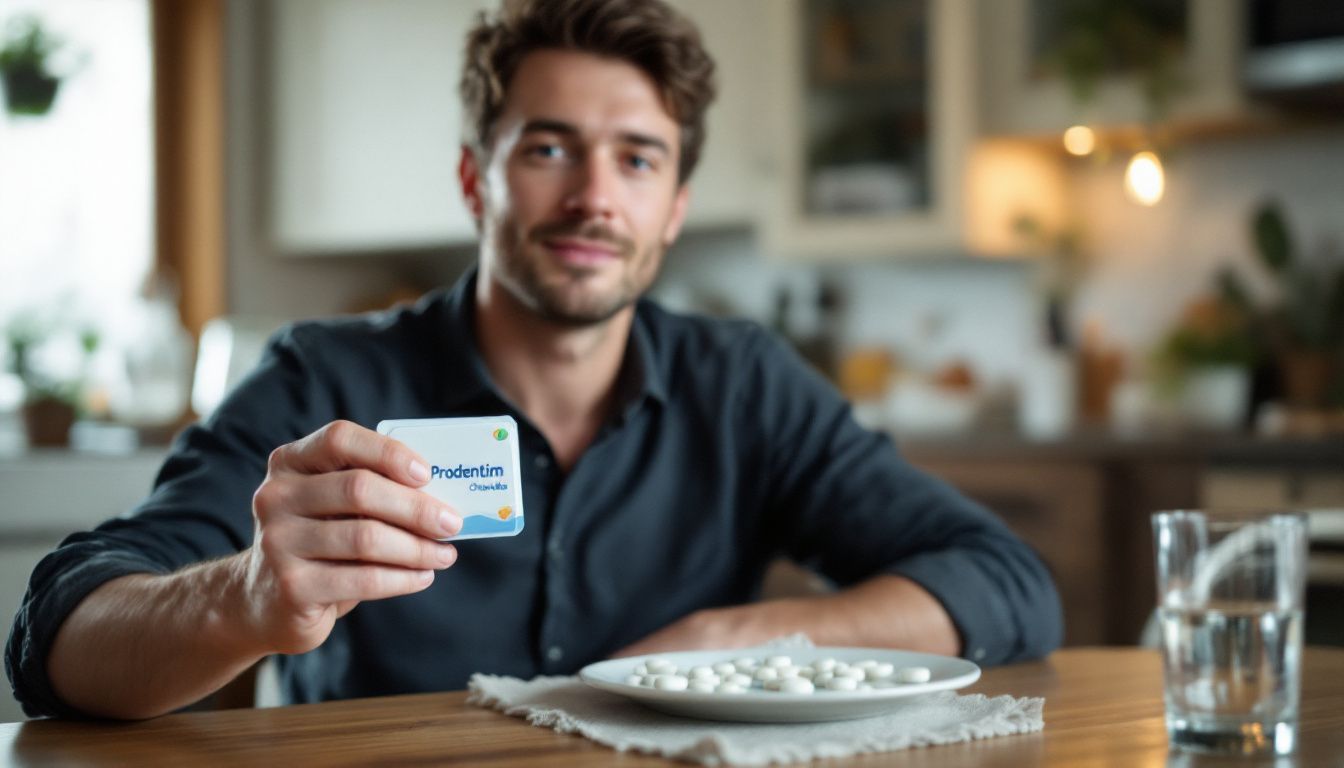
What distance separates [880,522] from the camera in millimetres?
1497

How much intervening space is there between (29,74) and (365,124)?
1.14 m

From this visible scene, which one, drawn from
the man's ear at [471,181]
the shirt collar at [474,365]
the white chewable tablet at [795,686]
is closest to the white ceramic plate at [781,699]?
the white chewable tablet at [795,686]

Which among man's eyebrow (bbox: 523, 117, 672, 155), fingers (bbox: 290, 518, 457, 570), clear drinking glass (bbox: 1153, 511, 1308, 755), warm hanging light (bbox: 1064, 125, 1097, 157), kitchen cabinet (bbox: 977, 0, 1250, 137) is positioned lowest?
clear drinking glass (bbox: 1153, 511, 1308, 755)

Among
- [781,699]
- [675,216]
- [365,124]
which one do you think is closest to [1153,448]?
[675,216]

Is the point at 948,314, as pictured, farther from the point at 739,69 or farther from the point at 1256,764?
the point at 1256,764

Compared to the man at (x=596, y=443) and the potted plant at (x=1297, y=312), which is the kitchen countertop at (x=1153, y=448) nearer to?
the potted plant at (x=1297, y=312)

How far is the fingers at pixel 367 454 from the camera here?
0.85m

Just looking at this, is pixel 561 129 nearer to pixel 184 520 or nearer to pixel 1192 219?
pixel 184 520

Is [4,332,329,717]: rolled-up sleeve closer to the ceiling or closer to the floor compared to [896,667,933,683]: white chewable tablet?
closer to the ceiling

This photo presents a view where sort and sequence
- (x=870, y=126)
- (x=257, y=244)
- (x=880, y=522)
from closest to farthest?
(x=880, y=522)
(x=870, y=126)
(x=257, y=244)

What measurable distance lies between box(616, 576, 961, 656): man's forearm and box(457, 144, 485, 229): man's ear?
66 cm

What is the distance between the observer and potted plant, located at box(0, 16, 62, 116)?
3496mm

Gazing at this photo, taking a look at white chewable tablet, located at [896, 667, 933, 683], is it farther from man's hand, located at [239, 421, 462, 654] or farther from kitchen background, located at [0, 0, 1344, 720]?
kitchen background, located at [0, 0, 1344, 720]

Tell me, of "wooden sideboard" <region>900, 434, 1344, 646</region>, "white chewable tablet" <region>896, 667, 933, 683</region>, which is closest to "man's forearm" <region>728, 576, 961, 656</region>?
"white chewable tablet" <region>896, 667, 933, 683</region>
